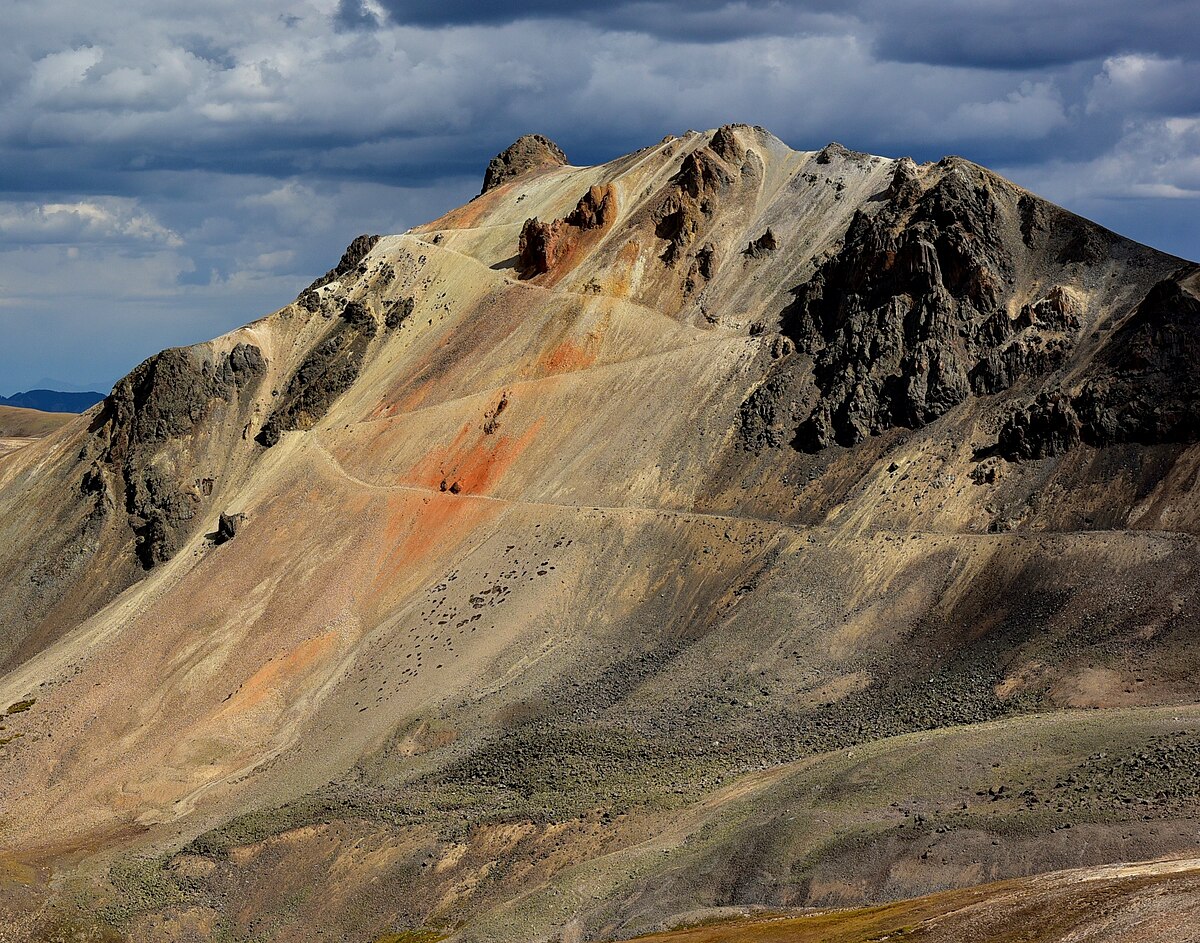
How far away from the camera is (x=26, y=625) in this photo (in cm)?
10350

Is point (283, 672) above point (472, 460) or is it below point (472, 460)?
below

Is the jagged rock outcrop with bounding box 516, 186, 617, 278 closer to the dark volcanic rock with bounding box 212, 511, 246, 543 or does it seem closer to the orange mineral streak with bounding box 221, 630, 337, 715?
the dark volcanic rock with bounding box 212, 511, 246, 543

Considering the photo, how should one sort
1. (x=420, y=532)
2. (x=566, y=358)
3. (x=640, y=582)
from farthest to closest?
(x=566, y=358)
(x=420, y=532)
(x=640, y=582)

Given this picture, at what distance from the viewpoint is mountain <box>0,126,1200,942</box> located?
180ft

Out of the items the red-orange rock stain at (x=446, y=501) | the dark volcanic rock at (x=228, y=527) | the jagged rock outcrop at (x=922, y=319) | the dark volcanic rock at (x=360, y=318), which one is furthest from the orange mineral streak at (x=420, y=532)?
the dark volcanic rock at (x=360, y=318)

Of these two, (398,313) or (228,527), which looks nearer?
(228,527)

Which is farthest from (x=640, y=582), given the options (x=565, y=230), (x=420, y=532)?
(x=565, y=230)

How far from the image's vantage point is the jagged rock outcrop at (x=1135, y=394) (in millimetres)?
71125

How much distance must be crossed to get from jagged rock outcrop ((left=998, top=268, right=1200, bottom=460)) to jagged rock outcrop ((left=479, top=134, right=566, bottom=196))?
8027 centimetres

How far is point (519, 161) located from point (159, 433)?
53724 mm

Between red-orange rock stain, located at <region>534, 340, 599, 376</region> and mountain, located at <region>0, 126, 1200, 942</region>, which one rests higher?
red-orange rock stain, located at <region>534, 340, 599, 376</region>

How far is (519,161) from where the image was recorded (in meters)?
144

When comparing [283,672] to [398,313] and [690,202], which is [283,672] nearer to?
[398,313]

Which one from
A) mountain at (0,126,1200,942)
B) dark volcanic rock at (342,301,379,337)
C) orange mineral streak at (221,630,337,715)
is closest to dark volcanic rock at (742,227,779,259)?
mountain at (0,126,1200,942)
